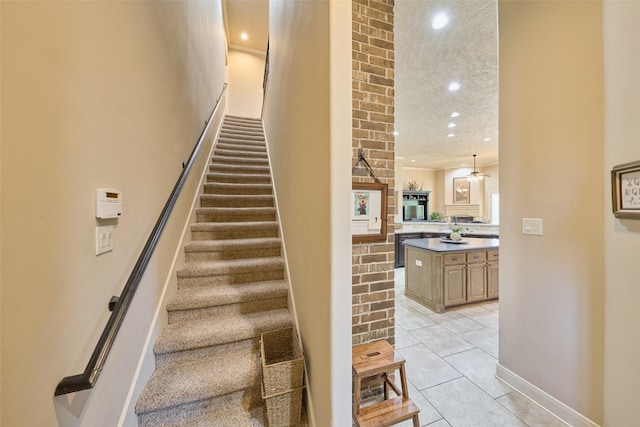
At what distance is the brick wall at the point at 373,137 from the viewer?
5.72 feet

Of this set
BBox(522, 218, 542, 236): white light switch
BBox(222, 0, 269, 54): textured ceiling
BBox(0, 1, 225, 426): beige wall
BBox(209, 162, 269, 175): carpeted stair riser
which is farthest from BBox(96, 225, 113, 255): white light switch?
BBox(222, 0, 269, 54): textured ceiling

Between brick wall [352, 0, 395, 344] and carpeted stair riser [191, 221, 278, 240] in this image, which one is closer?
brick wall [352, 0, 395, 344]

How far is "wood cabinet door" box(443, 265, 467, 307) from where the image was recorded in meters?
3.37

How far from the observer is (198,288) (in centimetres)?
196

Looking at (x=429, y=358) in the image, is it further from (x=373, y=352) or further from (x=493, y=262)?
(x=493, y=262)

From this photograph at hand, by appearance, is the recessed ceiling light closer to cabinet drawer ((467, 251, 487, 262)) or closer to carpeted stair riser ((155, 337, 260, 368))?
cabinet drawer ((467, 251, 487, 262))

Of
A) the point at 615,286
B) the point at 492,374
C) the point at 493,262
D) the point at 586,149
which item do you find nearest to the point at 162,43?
the point at 586,149

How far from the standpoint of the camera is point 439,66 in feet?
10.6

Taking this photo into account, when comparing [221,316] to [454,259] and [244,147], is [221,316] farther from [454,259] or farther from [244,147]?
[454,259]

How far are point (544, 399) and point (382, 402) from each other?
1.26 metres

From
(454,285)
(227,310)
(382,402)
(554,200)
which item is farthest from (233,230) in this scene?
(454,285)

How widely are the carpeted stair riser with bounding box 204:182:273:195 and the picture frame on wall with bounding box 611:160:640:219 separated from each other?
281cm

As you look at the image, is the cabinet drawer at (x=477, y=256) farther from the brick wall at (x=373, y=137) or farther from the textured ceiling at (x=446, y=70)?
the textured ceiling at (x=446, y=70)

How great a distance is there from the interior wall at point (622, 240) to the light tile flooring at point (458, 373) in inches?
27.5
